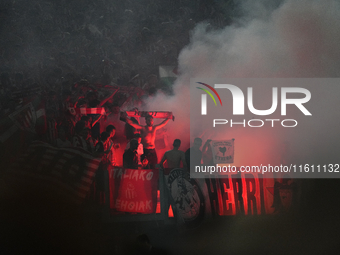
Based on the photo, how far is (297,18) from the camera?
406cm

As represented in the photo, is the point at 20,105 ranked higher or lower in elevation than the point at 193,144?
higher

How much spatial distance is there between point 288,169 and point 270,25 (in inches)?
91.5

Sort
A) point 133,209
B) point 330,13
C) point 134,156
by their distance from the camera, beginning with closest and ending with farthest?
point 133,209 < point 134,156 < point 330,13

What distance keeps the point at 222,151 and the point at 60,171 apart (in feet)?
8.05

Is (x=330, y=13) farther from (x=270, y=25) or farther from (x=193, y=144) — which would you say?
(x=193, y=144)

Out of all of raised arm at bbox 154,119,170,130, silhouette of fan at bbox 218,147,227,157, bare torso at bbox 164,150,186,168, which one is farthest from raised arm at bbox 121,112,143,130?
silhouette of fan at bbox 218,147,227,157

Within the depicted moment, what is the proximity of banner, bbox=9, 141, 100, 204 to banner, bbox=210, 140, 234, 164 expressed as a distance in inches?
70.1

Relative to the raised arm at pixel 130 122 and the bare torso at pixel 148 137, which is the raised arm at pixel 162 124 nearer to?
the bare torso at pixel 148 137

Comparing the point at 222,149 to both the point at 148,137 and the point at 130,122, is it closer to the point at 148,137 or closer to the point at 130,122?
the point at 148,137

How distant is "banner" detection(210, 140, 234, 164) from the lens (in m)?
3.96

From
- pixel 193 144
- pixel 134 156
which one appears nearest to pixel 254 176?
pixel 193 144

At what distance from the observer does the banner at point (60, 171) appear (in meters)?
3.59

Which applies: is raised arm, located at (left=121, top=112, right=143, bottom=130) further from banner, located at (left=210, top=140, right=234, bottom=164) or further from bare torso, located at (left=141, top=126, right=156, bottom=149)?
banner, located at (left=210, top=140, right=234, bottom=164)

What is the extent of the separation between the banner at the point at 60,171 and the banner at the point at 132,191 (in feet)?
1.16
